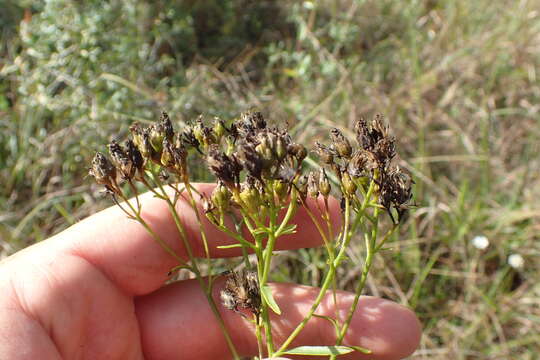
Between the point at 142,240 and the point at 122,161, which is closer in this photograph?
the point at 122,161

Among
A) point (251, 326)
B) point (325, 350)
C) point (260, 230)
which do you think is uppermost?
point (260, 230)

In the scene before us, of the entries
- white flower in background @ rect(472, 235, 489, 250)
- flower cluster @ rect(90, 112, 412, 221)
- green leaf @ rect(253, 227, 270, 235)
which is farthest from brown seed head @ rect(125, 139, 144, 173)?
white flower in background @ rect(472, 235, 489, 250)

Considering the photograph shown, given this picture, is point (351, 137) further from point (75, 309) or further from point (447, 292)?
point (75, 309)

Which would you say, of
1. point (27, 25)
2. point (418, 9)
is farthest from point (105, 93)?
point (418, 9)

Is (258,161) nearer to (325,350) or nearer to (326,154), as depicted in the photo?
(326,154)

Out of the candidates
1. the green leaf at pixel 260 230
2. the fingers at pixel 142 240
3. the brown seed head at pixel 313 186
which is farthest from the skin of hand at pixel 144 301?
the green leaf at pixel 260 230

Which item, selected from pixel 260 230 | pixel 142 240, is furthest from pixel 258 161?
pixel 142 240
